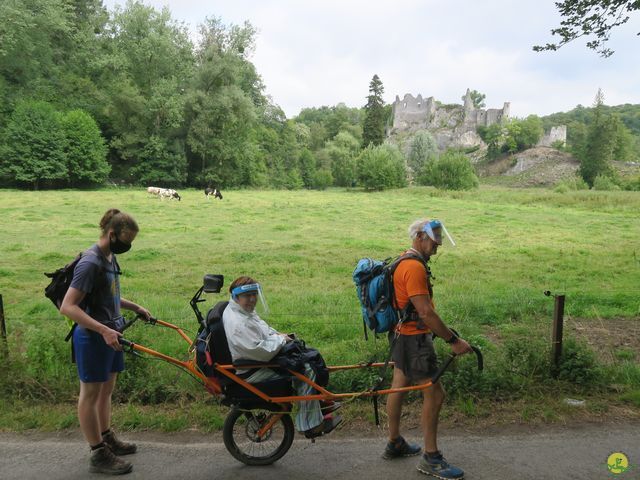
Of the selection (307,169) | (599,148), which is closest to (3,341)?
(307,169)

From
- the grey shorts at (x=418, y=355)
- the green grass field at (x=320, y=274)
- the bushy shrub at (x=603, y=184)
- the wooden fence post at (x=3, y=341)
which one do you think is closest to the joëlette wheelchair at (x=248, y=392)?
the grey shorts at (x=418, y=355)

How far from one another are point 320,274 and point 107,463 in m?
8.71

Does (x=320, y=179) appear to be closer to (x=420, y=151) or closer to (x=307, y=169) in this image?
(x=307, y=169)

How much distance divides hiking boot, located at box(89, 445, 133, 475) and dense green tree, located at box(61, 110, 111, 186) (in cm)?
4779

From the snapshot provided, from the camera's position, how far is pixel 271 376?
12.7 feet

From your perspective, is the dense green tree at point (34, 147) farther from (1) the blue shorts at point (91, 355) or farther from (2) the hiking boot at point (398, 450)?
(2) the hiking boot at point (398, 450)

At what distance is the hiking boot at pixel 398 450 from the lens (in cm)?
405

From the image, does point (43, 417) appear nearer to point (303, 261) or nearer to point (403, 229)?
point (303, 261)

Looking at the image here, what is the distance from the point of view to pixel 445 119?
431 feet

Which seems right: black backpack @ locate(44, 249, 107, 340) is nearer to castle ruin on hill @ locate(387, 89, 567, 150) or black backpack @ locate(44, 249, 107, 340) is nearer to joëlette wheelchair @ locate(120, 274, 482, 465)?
joëlette wheelchair @ locate(120, 274, 482, 465)

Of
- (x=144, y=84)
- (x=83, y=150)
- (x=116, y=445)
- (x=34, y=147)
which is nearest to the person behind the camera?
(x=116, y=445)

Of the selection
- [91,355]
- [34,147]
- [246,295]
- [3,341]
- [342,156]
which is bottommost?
[3,341]

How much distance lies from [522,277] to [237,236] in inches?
422

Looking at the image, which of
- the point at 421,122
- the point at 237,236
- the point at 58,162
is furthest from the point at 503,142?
the point at 237,236
